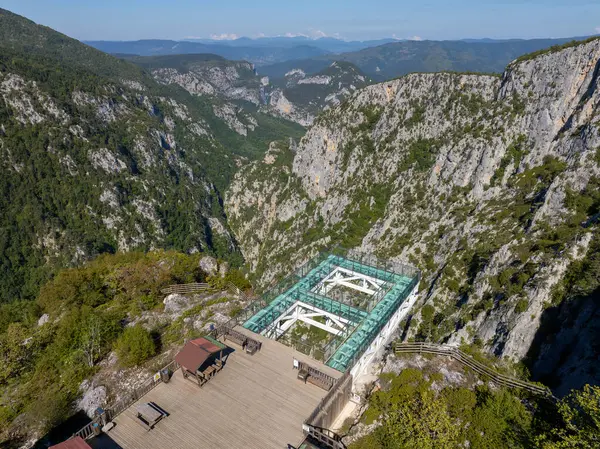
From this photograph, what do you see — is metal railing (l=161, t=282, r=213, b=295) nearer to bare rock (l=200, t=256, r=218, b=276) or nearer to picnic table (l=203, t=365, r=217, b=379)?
bare rock (l=200, t=256, r=218, b=276)

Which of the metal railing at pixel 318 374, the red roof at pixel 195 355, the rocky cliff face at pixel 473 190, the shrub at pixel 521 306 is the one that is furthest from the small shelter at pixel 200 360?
the shrub at pixel 521 306

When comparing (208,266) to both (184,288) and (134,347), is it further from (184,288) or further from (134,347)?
(134,347)

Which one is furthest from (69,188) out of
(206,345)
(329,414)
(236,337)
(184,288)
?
(329,414)

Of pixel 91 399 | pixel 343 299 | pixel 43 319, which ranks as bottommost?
pixel 43 319

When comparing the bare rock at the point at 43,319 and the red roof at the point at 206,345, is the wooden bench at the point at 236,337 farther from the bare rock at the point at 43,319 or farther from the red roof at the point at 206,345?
the bare rock at the point at 43,319

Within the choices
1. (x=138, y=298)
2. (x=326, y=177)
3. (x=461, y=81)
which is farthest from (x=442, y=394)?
(x=326, y=177)

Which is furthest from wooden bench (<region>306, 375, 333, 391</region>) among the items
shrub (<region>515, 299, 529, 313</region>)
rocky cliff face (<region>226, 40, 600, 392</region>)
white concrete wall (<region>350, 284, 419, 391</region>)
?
shrub (<region>515, 299, 529, 313</region>)
